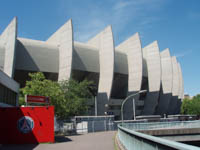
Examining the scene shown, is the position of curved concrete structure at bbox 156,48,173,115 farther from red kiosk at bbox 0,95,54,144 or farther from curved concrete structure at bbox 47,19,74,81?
red kiosk at bbox 0,95,54,144

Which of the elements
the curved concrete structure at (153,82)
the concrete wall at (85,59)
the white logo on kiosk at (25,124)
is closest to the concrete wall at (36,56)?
the concrete wall at (85,59)

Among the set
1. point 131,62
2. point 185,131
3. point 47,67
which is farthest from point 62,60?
point 185,131

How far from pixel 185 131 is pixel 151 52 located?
37.0 metres

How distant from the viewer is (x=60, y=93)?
32094mm

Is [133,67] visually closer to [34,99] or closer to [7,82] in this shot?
[34,99]

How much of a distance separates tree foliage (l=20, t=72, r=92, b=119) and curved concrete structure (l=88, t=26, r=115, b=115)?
652 cm

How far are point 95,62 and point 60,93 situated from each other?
18.6m

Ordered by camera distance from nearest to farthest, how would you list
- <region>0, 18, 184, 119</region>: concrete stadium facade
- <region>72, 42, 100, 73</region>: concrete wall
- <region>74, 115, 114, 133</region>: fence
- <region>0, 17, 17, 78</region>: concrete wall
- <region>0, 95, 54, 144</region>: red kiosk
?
1. <region>0, 95, 54, 144</region>: red kiosk
2. <region>74, 115, 114, 133</region>: fence
3. <region>0, 17, 17, 78</region>: concrete wall
4. <region>0, 18, 184, 119</region>: concrete stadium facade
5. <region>72, 42, 100, 73</region>: concrete wall

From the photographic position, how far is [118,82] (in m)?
57.1

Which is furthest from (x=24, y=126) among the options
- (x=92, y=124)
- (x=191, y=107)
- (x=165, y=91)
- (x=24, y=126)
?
(x=191, y=107)

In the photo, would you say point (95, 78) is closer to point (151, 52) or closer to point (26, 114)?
point (151, 52)

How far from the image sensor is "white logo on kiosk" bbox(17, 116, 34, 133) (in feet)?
57.2

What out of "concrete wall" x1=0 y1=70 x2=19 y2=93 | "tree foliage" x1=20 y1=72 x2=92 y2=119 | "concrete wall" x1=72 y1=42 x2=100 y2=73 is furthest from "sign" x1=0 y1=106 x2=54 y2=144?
"concrete wall" x1=72 y1=42 x2=100 y2=73

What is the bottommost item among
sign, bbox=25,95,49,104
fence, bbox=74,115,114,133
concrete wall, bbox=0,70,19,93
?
fence, bbox=74,115,114,133
